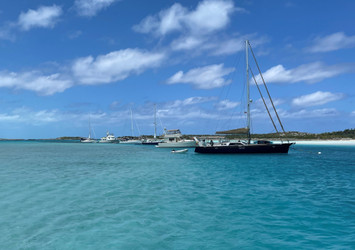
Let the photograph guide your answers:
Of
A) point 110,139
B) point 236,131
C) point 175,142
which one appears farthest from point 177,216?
point 110,139

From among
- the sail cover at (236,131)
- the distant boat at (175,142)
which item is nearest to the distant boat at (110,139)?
the distant boat at (175,142)

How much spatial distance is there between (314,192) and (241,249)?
1048cm

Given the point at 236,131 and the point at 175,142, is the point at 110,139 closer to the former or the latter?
the point at 175,142

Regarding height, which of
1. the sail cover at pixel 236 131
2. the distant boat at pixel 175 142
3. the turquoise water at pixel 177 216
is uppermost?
the sail cover at pixel 236 131

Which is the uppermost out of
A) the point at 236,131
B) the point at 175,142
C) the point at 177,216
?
the point at 236,131

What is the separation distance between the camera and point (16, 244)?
347 inches

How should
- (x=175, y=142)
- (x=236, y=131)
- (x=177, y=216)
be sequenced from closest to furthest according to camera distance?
1. (x=177, y=216)
2. (x=236, y=131)
3. (x=175, y=142)

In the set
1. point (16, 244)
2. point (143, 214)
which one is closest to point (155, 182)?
point (143, 214)

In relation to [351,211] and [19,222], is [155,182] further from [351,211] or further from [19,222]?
[351,211]

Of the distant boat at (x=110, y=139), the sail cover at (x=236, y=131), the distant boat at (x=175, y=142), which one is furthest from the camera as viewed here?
the distant boat at (x=110, y=139)

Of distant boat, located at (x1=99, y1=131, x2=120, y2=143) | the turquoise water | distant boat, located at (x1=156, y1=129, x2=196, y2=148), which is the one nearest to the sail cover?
distant boat, located at (x1=156, y1=129, x2=196, y2=148)

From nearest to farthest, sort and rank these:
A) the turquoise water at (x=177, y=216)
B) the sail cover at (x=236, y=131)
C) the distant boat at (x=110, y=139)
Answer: the turquoise water at (x=177, y=216) < the sail cover at (x=236, y=131) < the distant boat at (x=110, y=139)

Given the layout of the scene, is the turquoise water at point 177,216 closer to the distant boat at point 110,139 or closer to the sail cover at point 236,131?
the sail cover at point 236,131

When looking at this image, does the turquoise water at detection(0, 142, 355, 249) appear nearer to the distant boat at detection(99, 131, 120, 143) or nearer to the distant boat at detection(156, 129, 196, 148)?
the distant boat at detection(156, 129, 196, 148)
